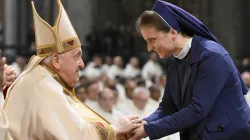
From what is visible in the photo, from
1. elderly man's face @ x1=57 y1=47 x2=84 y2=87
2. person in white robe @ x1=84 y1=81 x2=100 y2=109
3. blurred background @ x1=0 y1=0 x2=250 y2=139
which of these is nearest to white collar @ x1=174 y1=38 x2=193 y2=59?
elderly man's face @ x1=57 y1=47 x2=84 y2=87

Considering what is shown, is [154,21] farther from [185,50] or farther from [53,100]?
[53,100]

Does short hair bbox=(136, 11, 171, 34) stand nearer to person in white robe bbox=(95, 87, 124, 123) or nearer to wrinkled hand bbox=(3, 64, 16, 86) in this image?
wrinkled hand bbox=(3, 64, 16, 86)

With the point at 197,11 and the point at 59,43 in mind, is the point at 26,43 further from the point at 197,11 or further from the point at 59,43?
the point at 59,43

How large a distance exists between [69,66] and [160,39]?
1.98 feet

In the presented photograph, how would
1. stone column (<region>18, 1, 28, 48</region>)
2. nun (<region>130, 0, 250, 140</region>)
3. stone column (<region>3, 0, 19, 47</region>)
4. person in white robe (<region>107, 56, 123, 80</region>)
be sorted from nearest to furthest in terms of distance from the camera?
nun (<region>130, 0, 250, 140</region>) → person in white robe (<region>107, 56, 123, 80</region>) → stone column (<region>3, 0, 19, 47</region>) → stone column (<region>18, 1, 28, 48</region>)

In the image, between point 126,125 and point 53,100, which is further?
point 126,125

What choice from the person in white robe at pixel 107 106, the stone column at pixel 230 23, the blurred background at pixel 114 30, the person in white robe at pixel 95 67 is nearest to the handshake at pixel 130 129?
the person in white robe at pixel 107 106

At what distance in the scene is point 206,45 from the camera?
4613 millimetres

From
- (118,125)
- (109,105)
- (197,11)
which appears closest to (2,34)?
(197,11)

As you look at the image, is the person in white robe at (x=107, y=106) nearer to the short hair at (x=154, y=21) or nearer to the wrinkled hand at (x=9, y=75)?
the wrinkled hand at (x=9, y=75)

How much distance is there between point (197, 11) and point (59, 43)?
1801 cm

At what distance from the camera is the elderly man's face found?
15.2 ft

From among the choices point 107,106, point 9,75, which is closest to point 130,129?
point 9,75

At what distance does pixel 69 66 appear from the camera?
4.64m
